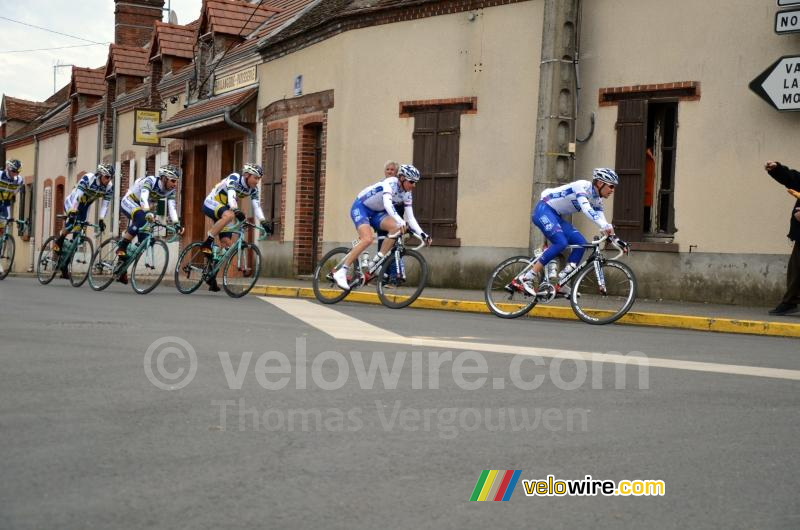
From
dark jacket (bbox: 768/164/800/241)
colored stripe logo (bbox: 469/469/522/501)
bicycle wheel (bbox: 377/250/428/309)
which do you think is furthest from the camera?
bicycle wheel (bbox: 377/250/428/309)

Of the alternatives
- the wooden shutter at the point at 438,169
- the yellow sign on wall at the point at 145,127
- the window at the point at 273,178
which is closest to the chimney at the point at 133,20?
the yellow sign on wall at the point at 145,127

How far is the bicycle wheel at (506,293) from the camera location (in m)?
13.5

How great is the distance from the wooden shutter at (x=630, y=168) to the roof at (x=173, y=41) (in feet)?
63.1

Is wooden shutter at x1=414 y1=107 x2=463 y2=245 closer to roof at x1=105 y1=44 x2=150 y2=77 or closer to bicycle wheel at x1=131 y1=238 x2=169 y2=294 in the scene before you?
bicycle wheel at x1=131 y1=238 x2=169 y2=294

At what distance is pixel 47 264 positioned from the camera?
19578 millimetres

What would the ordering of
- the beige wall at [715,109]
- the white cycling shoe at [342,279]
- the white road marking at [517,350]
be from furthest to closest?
the beige wall at [715,109], the white cycling shoe at [342,279], the white road marking at [517,350]

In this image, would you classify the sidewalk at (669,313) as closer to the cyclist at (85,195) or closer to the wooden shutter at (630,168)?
the wooden shutter at (630,168)

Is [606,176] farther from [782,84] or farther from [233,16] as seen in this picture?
[233,16]

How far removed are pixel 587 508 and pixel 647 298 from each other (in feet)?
41.8

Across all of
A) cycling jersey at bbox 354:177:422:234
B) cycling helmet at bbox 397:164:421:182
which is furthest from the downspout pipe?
cycling helmet at bbox 397:164:421:182

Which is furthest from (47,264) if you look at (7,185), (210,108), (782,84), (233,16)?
(782,84)

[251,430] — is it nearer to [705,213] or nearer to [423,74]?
[705,213]

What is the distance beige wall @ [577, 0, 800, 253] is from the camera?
Result: 15.6 meters

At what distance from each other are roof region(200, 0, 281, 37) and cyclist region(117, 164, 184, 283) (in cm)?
1221
